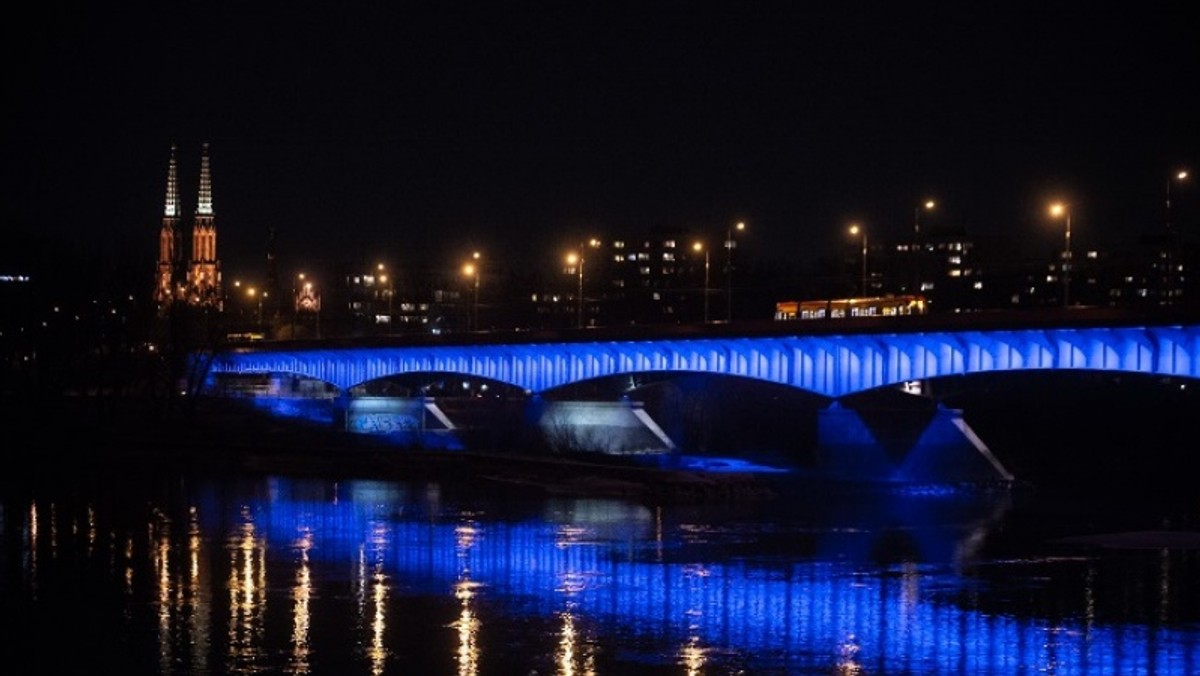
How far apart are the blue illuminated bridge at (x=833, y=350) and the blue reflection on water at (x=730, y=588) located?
11061 mm

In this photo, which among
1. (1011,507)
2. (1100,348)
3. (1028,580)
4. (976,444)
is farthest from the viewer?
(976,444)

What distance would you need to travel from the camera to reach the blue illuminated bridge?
233 feet

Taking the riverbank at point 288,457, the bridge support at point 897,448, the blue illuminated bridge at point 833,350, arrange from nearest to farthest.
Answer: the blue illuminated bridge at point 833,350 < the riverbank at point 288,457 < the bridge support at point 897,448

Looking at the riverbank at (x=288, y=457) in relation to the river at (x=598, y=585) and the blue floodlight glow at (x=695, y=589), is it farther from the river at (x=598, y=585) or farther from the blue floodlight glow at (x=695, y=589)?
the blue floodlight glow at (x=695, y=589)

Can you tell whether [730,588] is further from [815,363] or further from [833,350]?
[815,363]

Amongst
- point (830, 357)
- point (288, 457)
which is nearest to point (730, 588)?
point (830, 357)

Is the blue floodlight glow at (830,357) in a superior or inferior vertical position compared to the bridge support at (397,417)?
superior

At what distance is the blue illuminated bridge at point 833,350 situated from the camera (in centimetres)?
7100

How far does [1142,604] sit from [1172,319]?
2879 centimetres

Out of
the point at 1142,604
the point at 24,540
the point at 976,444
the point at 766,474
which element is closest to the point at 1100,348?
the point at 976,444

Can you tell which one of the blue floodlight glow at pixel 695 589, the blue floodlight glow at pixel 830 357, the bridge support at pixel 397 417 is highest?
the blue floodlight glow at pixel 830 357

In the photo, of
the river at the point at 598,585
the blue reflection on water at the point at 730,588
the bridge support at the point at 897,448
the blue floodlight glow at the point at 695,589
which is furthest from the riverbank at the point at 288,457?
the blue floodlight glow at the point at 695,589

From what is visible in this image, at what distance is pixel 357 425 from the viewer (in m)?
120

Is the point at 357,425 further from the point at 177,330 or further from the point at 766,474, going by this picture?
the point at 766,474
